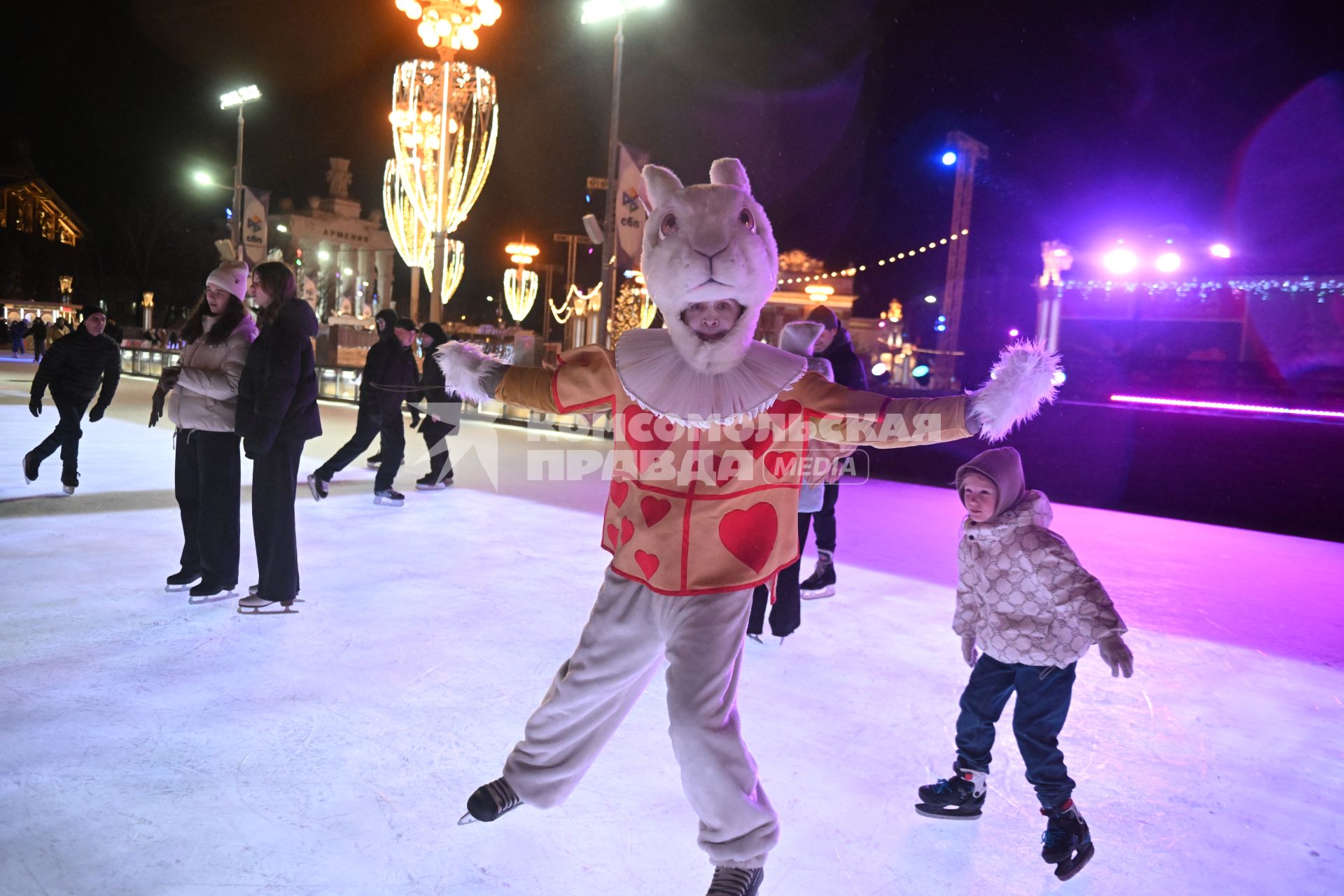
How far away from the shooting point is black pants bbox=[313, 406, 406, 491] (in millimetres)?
6715

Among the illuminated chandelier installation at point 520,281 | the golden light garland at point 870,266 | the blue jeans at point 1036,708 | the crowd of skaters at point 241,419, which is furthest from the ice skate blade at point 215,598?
the illuminated chandelier installation at point 520,281

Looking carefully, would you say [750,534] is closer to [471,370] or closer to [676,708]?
[676,708]

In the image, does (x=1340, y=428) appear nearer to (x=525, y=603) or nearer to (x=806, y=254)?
(x=525, y=603)

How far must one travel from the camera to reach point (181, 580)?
425cm

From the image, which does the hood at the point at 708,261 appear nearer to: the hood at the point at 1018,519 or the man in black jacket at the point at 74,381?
the hood at the point at 1018,519

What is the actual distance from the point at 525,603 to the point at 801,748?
1908 millimetres

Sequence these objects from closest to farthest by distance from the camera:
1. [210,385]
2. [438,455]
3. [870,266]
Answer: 1. [210,385]
2. [438,455]
3. [870,266]

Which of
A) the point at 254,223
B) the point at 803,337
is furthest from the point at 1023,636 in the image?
the point at 254,223

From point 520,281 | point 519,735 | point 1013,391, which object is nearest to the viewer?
point 1013,391

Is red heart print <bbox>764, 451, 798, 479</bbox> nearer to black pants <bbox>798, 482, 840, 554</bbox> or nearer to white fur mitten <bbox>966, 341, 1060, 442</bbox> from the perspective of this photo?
white fur mitten <bbox>966, 341, 1060, 442</bbox>

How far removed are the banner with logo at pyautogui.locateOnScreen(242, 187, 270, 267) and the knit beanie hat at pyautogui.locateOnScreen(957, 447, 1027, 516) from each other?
664 inches

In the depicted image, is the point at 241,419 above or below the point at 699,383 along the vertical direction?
below

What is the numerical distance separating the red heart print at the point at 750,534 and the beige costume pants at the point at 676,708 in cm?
9

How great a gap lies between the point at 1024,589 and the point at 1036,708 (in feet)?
1.04
